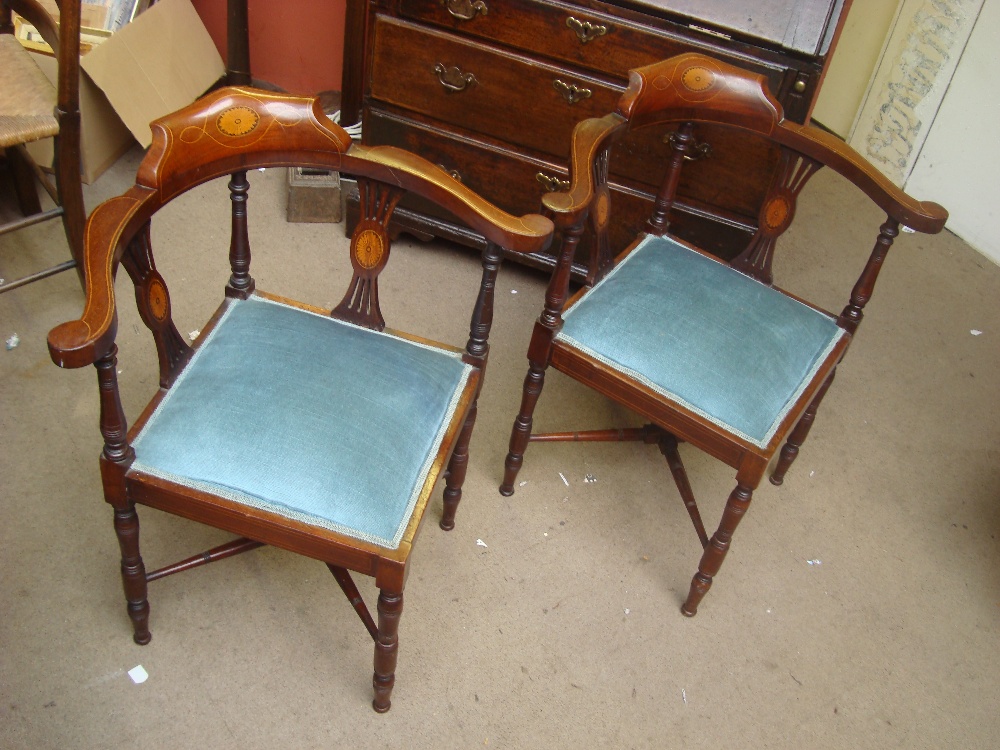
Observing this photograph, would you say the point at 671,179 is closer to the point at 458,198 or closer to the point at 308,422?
the point at 458,198

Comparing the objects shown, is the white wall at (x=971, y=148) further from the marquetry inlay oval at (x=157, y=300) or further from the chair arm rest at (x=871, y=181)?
the marquetry inlay oval at (x=157, y=300)

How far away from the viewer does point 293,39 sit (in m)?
3.24

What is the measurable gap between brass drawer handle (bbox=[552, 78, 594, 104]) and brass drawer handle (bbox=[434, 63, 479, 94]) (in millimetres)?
217

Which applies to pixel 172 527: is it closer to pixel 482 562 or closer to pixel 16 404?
pixel 16 404

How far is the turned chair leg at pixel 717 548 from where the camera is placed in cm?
184

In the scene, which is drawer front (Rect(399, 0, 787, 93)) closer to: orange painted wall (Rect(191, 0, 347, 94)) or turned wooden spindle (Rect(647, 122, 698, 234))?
turned wooden spindle (Rect(647, 122, 698, 234))

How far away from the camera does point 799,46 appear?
2.17 metres

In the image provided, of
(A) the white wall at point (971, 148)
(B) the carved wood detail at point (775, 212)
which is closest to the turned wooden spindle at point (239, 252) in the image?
(B) the carved wood detail at point (775, 212)

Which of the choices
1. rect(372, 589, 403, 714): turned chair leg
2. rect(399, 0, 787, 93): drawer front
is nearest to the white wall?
rect(399, 0, 787, 93): drawer front

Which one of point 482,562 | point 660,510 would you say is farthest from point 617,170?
point 482,562

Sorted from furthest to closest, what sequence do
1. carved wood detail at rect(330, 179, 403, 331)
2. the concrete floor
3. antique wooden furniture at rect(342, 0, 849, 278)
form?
antique wooden furniture at rect(342, 0, 849, 278), the concrete floor, carved wood detail at rect(330, 179, 403, 331)

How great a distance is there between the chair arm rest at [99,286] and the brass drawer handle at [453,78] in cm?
116

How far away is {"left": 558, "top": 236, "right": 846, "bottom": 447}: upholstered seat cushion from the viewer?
5.98 ft

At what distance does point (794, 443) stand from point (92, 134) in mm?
2144
